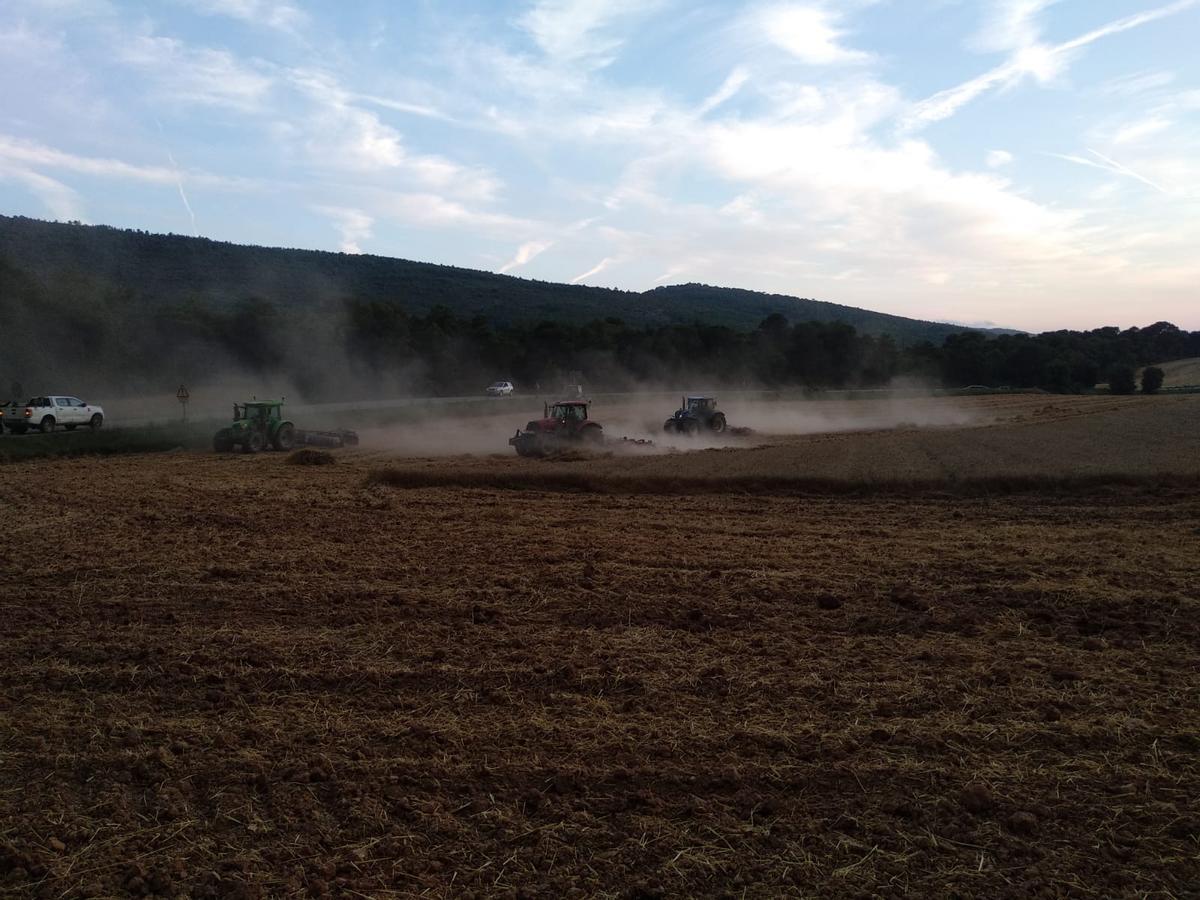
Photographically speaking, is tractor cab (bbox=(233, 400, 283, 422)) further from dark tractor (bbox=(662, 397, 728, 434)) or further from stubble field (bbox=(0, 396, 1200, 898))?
stubble field (bbox=(0, 396, 1200, 898))

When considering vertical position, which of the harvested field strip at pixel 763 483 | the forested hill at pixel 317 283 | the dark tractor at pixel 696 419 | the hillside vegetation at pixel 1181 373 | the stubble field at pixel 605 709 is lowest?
the stubble field at pixel 605 709

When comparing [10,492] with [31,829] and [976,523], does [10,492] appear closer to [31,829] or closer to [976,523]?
[31,829]

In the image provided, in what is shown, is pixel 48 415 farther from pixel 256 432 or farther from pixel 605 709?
pixel 605 709

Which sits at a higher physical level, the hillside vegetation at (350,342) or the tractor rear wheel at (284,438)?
the hillside vegetation at (350,342)

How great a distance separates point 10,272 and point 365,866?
56.3 metres

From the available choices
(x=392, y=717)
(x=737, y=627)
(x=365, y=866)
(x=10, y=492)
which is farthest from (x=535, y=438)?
(x=365, y=866)

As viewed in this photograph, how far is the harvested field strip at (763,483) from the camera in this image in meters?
16.2

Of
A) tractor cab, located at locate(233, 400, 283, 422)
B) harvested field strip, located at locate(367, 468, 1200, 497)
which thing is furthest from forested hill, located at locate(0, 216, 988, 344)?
harvested field strip, located at locate(367, 468, 1200, 497)

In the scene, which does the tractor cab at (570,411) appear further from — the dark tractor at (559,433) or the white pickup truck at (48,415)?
the white pickup truck at (48,415)

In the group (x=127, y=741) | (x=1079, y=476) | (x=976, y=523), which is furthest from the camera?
(x=1079, y=476)

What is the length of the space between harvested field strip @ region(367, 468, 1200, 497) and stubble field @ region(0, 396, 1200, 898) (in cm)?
263

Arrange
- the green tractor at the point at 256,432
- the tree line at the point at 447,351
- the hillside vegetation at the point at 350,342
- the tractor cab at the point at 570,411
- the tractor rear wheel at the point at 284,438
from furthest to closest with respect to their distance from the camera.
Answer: the hillside vegetation at the point at 350,342
the tree line at the point at 447,351
the tractor rear wheel at the point at 284,438
the green tractor at the point at 256,432
the tractor cab at the point at 570,411

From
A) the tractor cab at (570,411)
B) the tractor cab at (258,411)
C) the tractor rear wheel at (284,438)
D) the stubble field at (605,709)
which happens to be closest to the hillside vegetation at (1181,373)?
the tractor cab at (570,411)

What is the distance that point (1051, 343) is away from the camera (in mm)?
76500
